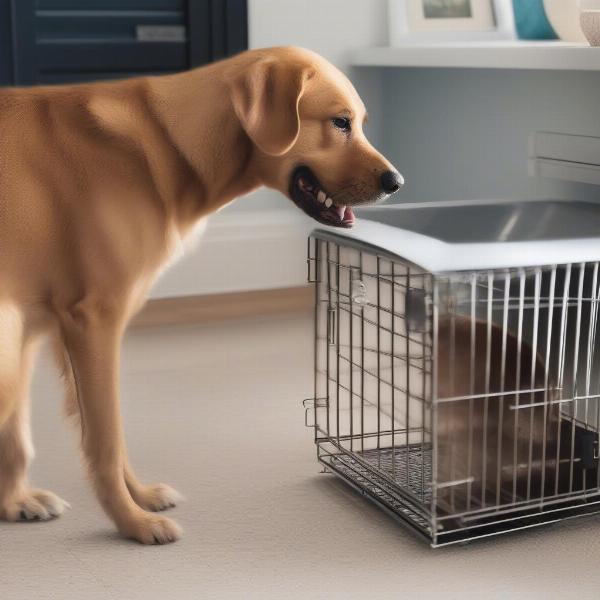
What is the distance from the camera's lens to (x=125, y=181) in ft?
4.86

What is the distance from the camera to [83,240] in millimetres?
1454

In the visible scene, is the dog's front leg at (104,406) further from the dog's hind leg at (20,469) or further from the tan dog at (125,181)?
the dog's hind leg at (20,469)

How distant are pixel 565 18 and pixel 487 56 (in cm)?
34

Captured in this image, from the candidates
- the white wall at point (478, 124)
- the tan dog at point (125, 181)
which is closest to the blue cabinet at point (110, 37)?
the white wall at point (478, 124)

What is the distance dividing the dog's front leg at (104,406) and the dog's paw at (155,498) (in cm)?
11

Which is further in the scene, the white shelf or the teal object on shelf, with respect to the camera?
the teal object on shelf

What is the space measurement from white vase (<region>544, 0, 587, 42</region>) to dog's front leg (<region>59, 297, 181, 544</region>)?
175 centimetres

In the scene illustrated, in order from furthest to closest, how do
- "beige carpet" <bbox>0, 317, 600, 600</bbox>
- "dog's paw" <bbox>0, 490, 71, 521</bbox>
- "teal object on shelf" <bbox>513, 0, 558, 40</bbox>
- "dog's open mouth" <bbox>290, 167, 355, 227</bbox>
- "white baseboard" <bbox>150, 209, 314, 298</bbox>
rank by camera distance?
1. "white baseboard" <bbox>150, 209, 314, 298</bbox>
2. "teal object on shelf" <bbox>513, 0, 558, 40</bbox>
3. "dog's paw" <bbox>0, 490, 71, 521</bbox>
4. "dog's open mouth" <bbox>290, 167, 355, 227</bbox>
5. "beige carpet" <bbox>0, 317, 600, 600</bbox>

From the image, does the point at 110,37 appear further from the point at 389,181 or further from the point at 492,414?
the point at 492,414

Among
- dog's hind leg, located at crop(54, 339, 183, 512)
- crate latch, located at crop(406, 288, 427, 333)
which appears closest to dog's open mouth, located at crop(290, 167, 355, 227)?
crate latch, located at crop(406, 288, 427, 333)

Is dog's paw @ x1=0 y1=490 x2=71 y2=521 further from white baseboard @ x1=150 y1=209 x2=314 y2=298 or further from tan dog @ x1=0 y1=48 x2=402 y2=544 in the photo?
white baseboard @ x1=150 y1=209 x2=314 y2=298

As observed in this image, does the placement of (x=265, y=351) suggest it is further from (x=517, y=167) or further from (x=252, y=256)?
(x=517, y=167)

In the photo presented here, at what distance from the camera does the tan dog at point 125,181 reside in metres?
1.46

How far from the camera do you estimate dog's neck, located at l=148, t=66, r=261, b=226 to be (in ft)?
4.92
